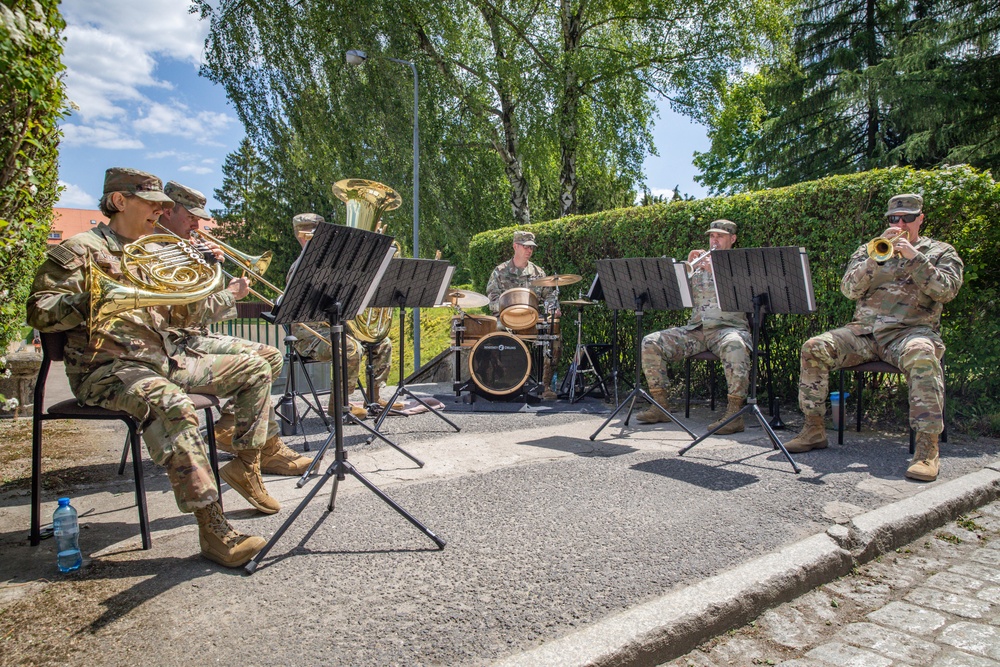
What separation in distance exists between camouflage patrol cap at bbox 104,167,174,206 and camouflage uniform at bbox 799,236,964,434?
460cm

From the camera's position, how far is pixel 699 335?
637 cm

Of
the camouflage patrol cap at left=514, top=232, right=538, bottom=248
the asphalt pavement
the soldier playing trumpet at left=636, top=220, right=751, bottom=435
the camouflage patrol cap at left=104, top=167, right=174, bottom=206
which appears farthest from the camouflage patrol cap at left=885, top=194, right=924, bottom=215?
the camouflage patrol cap at left=104, top=167, right=174, bottom=206

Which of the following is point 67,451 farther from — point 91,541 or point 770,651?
point 770,651

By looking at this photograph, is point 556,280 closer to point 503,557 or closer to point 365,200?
point 365,200

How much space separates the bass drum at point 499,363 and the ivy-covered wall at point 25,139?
13.9ft

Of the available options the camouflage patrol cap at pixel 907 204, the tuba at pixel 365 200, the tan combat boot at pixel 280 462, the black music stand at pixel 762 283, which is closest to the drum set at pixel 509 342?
the tuba at pixel 365 200

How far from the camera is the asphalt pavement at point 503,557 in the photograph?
7.73 feet

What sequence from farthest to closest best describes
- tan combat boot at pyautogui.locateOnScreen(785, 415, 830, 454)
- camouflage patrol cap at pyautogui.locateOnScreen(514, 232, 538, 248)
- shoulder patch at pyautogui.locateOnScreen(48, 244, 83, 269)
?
camouflage patrol cap at pyautogui.locateOnScreen(514, 232, 538, 248) → tan combat boot at pyautogui.locateOnScreen(785, 415, 830, 454) → shoulder patch at pyautogui.locateOnScreen(48, 244, 83, 269)

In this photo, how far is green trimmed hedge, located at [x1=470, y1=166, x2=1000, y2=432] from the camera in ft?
17.0

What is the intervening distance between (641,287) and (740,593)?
3.47m

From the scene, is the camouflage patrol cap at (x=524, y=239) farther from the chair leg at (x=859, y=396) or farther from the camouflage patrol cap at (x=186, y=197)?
the camouflage patrol cap at (x=186, y=197)

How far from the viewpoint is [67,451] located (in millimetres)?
5301

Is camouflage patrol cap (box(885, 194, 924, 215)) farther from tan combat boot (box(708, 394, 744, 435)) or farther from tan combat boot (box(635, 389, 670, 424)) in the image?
tan combat boot (box(635, 389, 670, 424))

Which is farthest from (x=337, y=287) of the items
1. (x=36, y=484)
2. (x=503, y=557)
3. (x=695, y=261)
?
(x=695, y=261)
